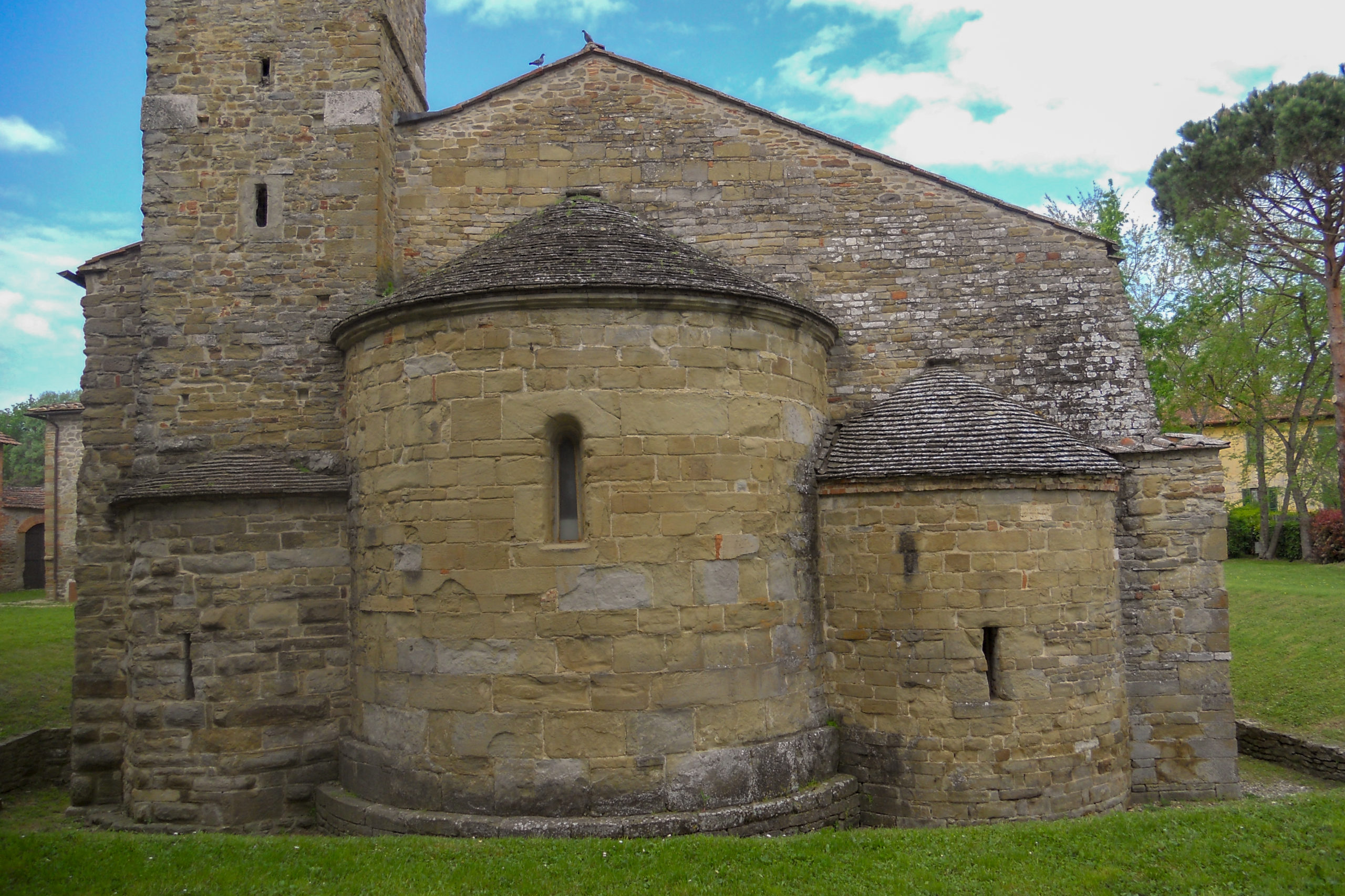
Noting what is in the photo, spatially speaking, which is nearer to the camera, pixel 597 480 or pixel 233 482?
pixel 597 480

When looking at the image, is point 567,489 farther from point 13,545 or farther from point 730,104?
point 13,545

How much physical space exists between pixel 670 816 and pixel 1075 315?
280 inches

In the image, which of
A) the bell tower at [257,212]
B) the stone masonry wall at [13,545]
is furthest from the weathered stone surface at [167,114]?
the stone masonry wall at [13,545]

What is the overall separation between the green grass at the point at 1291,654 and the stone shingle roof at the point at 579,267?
31.5ft

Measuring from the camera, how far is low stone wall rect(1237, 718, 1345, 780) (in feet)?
34.1

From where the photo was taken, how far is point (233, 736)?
851 cm

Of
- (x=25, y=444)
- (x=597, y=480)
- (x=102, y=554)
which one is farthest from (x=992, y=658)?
(x=25, y=444)

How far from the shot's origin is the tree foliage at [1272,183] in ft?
56.8

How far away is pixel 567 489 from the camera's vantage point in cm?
774

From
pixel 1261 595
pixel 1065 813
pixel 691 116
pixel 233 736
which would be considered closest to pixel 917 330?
pixel 691 116

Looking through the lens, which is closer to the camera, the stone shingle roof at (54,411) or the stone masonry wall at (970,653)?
the stone masonry wall at (970,653)

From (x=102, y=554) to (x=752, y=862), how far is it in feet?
25.1

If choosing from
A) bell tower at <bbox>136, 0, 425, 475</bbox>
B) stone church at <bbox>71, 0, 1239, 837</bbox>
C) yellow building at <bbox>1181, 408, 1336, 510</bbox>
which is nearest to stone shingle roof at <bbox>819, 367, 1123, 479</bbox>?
stone church at <bbox>71, 0, 1239, 837</bbox>

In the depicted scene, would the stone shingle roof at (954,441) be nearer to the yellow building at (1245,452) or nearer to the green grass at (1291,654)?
the green grass at (1291,654)
